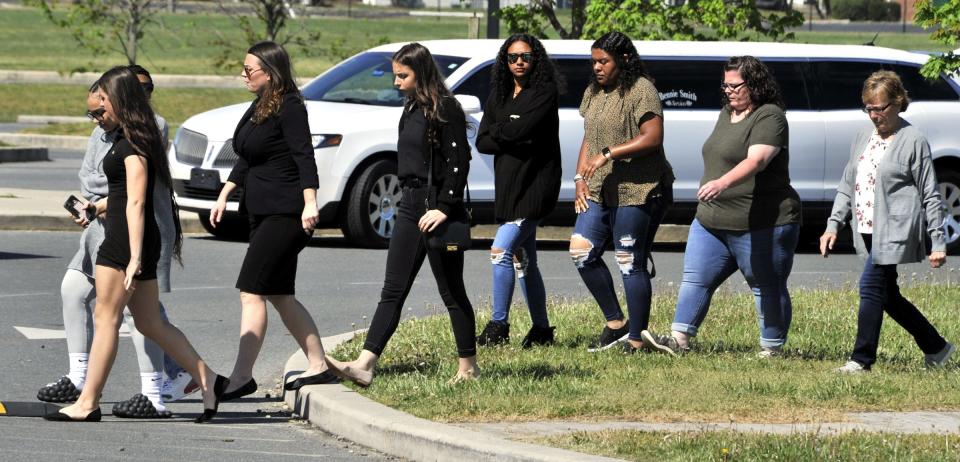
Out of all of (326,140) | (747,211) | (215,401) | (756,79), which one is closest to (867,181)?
(747,211)

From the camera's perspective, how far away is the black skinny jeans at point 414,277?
7652 millimetres

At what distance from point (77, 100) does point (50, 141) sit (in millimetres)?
8208

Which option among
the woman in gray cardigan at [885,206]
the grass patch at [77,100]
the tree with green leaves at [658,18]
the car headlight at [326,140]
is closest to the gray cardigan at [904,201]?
the woman in gray cardigan at [885,206]

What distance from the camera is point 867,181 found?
8.19m

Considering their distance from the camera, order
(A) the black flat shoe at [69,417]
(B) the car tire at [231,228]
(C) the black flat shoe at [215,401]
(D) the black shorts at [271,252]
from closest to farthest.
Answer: (A) the black flat shoe at [69,417] < (C) the black flat shoe at [215,401] < (D) the black shorts at [271,252] < (B) the car tire at [231,228]

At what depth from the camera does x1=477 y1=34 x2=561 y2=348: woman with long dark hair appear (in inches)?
331

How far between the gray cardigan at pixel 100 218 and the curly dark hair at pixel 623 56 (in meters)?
2.24

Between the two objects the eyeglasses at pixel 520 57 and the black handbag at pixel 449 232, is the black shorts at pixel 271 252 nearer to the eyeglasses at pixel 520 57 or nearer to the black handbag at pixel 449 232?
the black handbag at pixel 449 232

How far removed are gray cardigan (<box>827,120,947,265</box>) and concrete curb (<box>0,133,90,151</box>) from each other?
19.6 m

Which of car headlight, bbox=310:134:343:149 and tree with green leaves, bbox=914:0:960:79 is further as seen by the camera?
car headlight, bbox=310:134:343:149

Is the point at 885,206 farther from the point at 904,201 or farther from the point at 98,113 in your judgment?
the point at 98,113

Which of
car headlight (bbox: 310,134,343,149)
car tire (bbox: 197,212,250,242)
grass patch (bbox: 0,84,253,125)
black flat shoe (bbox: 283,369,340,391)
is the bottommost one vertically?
grass patch (bbox: 0,84,253,125)

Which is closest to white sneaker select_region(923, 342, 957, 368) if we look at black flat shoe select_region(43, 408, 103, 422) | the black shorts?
the black shorts

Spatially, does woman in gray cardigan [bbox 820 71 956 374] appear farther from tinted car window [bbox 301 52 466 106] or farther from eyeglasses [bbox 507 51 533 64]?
tinted car window [bbox 301 52 466 106]
